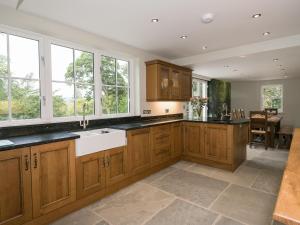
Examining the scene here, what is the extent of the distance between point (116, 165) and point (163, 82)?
6.58 feet

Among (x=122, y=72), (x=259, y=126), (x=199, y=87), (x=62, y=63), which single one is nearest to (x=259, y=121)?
(x=259, y=126)

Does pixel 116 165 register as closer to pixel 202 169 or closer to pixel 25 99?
pixel 25 99

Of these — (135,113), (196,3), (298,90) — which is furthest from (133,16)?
(298,90)

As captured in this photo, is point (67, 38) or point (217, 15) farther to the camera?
point (67, 38)

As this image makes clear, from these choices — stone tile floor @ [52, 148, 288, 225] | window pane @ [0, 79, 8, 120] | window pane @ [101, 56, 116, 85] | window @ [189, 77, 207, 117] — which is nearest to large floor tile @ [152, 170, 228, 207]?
stone tile floor @ [52, 148, 288, 225]

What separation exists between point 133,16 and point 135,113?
1.88 m

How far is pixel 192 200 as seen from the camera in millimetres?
2369

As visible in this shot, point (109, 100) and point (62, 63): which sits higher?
point (62, 63)

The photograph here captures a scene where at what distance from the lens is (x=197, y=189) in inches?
105

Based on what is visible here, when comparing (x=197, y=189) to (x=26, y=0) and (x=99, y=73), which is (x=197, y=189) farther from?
(x=26, y=0)

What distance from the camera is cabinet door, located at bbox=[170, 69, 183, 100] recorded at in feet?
13.3

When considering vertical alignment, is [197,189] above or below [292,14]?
below

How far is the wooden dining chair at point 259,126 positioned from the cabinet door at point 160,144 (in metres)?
2.76

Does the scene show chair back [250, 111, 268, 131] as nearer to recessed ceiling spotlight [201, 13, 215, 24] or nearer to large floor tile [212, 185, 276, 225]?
large floor tile [212, 185, 276, 225]
